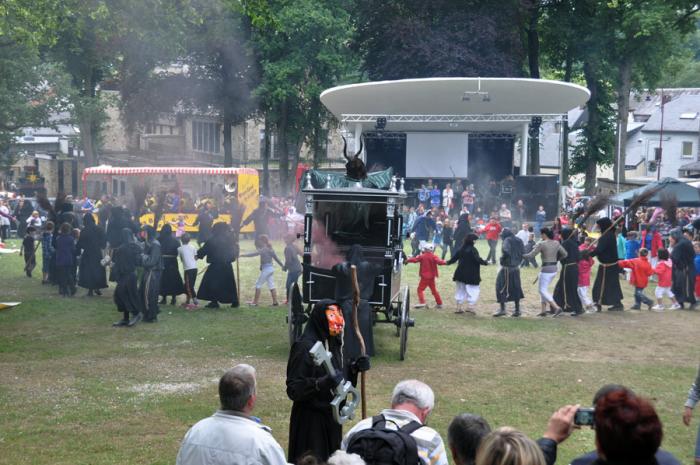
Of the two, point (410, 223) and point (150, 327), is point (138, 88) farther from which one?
point (150, 327)

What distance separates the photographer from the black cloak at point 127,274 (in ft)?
51.2

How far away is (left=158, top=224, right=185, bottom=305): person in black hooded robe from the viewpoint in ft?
58.5

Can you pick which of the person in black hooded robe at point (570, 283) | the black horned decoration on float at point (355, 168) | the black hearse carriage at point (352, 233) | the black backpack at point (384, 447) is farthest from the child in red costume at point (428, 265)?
the black backpack at point (384, 447)

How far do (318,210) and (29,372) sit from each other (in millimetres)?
4711

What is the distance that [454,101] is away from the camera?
33.8 metres

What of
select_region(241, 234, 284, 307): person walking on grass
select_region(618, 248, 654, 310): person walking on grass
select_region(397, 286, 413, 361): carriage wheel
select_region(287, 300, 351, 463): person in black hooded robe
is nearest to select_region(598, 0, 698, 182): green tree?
select_region(618, 248, 654, 310): person walking on grass

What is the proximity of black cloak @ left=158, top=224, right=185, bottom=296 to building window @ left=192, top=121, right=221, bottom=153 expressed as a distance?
44.5 m

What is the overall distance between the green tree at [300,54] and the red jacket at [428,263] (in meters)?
26.2

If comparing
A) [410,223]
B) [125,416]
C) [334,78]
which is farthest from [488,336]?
[334,78]

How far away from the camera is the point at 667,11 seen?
1436 inches

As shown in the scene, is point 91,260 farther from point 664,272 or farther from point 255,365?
point 664,272

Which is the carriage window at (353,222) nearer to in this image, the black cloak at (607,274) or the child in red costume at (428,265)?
the child in red costume at (428,265)

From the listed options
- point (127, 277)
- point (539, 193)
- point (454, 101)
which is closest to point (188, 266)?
point (127, 277)

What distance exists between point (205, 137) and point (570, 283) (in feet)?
162
